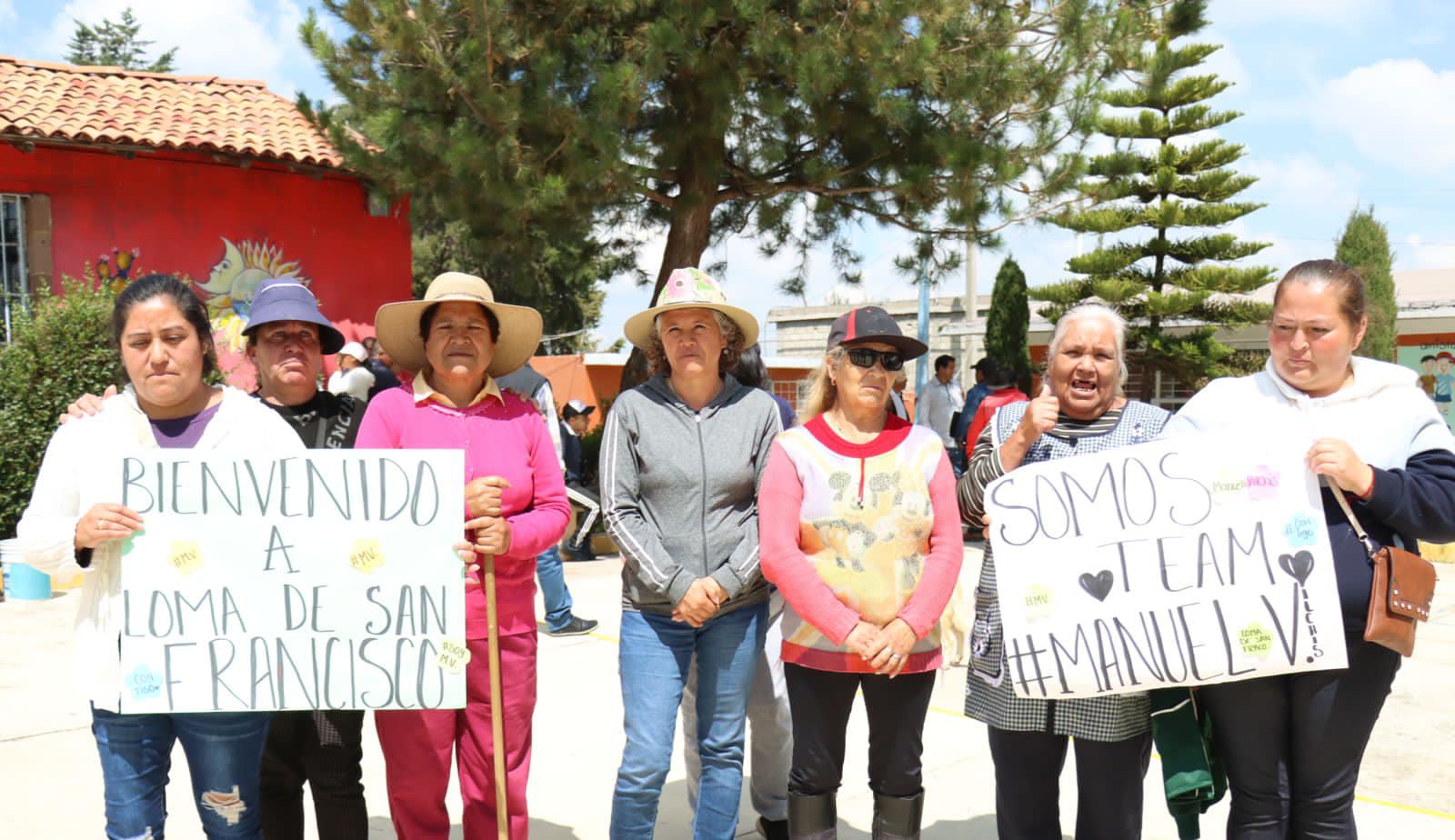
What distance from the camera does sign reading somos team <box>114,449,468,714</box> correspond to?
2855mm

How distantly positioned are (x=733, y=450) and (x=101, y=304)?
7.98m

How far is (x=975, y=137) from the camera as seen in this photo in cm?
1088

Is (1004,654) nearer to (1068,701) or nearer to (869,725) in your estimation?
→ (1068,701)

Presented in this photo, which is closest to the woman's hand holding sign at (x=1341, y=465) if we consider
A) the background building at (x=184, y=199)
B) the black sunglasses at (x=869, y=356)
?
the black sunglasses at (x=869, y=356)

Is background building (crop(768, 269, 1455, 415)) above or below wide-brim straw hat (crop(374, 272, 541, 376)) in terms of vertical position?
Result: above

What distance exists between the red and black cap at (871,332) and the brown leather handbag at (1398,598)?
1282 mm

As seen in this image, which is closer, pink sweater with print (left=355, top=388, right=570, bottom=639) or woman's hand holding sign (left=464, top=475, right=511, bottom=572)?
woman's hand holding sign (left=464, top=475, right=511, bottom=572)

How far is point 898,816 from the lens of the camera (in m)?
3.23

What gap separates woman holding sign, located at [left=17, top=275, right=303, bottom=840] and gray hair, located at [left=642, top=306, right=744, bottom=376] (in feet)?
4.02

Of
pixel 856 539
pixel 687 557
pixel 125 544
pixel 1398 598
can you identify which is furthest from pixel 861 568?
pixel 125 544

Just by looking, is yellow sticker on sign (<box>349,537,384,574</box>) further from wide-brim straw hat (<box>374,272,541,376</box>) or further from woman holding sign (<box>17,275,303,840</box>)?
wide-brim straw hat (<box>374,272,541,376</box>)

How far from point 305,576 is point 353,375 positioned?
17.7 feet

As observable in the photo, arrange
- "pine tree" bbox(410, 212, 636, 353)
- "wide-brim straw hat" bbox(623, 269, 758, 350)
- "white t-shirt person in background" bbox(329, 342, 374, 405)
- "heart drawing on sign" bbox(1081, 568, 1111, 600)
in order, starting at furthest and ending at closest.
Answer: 1. "pine tree" bbox(410, 212, 636, 353)
2. "white t-shirt person in background" bbox(329, 342, 374, 405)
3. "wide-brim straw hat" bbox(623, 269, 758, 350)
4. "heart drawing on sign" bbox(1081, 568, 1111, 600)

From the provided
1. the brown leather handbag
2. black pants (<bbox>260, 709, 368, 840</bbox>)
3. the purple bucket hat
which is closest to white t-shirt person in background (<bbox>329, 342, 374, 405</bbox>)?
the purple bucket hat
